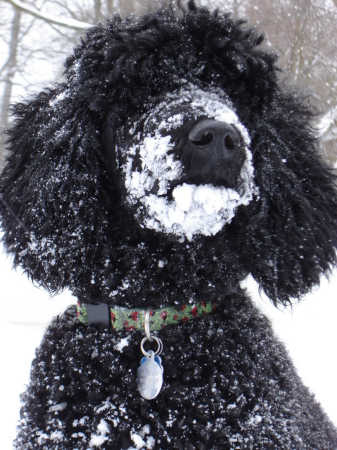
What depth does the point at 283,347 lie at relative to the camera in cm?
163

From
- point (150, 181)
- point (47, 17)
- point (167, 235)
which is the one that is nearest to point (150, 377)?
point (167, 235)

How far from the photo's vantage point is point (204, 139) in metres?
1.17

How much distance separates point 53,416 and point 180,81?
1.13 meters

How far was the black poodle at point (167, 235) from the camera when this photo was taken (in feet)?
4.10

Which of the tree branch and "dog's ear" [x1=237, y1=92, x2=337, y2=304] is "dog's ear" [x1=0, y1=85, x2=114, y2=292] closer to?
"dog's ear" [x1=237, y1=92, x2=337, y2=304]

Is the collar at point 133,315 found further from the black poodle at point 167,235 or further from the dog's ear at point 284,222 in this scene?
the dog's ear at point 284,222

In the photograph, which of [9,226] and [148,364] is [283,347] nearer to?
[148,364]

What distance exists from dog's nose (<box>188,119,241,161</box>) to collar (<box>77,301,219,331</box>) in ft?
1.73

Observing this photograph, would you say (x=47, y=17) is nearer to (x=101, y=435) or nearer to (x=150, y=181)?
(x=150, y=181)

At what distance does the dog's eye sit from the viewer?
1.16 meters

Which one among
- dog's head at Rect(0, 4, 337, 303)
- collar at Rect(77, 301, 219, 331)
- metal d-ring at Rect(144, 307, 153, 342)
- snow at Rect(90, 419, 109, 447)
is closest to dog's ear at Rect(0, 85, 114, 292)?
dog's head at Rect(0, 4, 337, 303)

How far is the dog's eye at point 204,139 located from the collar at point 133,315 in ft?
1.80

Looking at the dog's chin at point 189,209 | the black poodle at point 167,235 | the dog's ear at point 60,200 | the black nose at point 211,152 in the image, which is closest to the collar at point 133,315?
the black poodle at point 167,235

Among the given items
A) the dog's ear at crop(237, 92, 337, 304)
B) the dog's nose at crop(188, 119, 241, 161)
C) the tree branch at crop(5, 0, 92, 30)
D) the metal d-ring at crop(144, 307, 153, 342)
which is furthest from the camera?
the tree branch at crop(5, 0, 92, 30)
